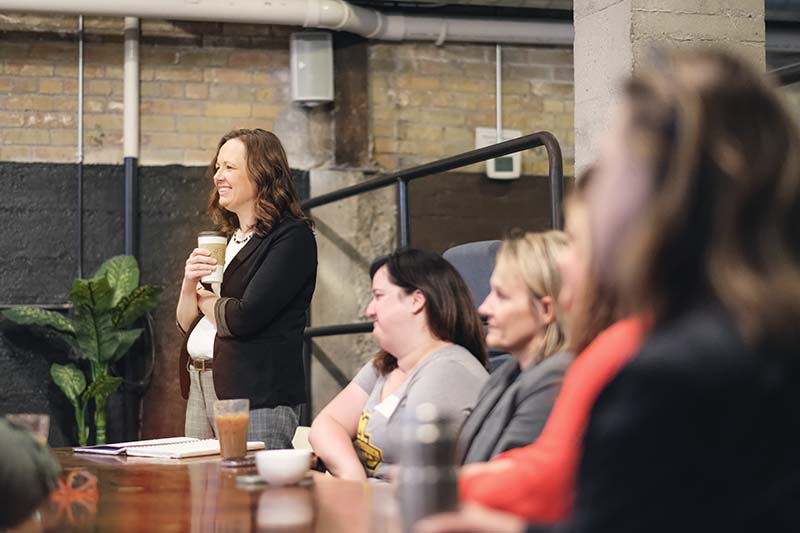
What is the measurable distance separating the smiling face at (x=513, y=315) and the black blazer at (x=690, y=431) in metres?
1.08

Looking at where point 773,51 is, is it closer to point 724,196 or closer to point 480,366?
point 480,366

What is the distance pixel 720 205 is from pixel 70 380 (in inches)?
180

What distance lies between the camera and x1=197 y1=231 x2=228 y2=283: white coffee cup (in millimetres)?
3086

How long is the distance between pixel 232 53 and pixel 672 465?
4980mm

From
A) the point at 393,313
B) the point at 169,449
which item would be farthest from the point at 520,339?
the point at 169,449

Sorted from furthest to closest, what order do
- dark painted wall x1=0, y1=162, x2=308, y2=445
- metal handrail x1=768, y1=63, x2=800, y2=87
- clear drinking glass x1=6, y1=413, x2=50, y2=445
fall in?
dark painted wall x1=0, y1=162, x2=308, y2=445 → metal handrail x1=768, y1=63, x2=800, y2=87 → clear drinking glass x1=6, y1=413, x2=50, y2=445

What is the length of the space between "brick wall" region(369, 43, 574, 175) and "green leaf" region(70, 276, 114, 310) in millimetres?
1516

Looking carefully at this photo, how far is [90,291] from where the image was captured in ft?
16.6

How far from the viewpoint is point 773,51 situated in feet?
20.2

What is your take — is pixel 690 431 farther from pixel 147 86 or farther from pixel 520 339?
pixel 147 86

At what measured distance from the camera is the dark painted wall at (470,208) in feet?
19.0

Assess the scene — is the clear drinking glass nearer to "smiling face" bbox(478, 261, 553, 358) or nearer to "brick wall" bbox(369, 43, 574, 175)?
"smiling face" bbox(478, 261, 553, 358)

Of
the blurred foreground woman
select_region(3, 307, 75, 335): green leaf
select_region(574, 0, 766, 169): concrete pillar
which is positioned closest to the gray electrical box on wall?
select_region(3, 307, 75, 335): green leaf

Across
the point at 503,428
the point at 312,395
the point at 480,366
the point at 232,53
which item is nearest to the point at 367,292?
the point at 312,395
